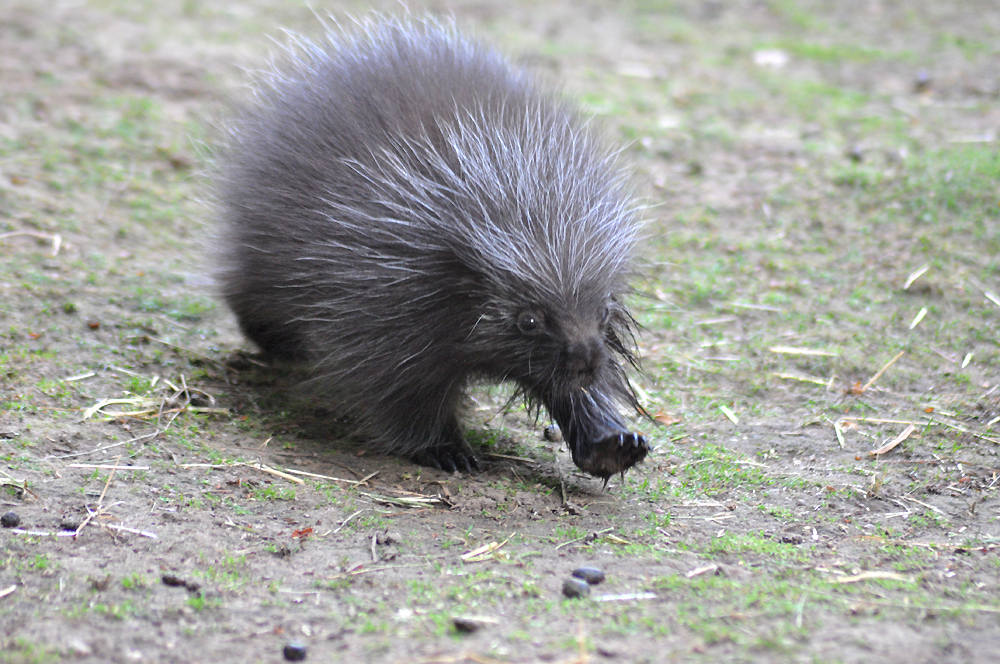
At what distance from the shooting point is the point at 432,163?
4289 millimetres

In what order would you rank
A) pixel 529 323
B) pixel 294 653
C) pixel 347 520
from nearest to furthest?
pixel 294 653, pixel 347 520, pixel 529 323

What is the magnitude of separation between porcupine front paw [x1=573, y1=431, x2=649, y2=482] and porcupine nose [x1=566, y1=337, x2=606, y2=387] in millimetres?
302

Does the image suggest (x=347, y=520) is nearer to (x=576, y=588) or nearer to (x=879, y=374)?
(x=576, y=588)

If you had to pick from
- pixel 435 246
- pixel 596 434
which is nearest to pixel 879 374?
pixel 596 434

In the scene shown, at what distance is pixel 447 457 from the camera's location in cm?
447

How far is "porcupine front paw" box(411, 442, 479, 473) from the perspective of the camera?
4.45 metres

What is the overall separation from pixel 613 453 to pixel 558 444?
74 centimetres

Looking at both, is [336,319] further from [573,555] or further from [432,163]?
[573,555]

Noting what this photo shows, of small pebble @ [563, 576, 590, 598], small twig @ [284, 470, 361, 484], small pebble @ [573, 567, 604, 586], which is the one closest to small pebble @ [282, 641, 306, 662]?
small pebble @ [563, 576, 590, 598]

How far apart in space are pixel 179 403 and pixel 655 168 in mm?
4401

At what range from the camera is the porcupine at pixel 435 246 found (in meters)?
4.05

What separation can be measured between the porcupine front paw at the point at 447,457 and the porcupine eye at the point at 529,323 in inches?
30.1

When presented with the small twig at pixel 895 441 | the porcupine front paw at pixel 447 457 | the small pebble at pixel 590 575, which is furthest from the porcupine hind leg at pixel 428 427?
the small twig at pixel 895 441

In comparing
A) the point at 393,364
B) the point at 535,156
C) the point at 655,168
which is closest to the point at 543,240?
the point at 535,156
